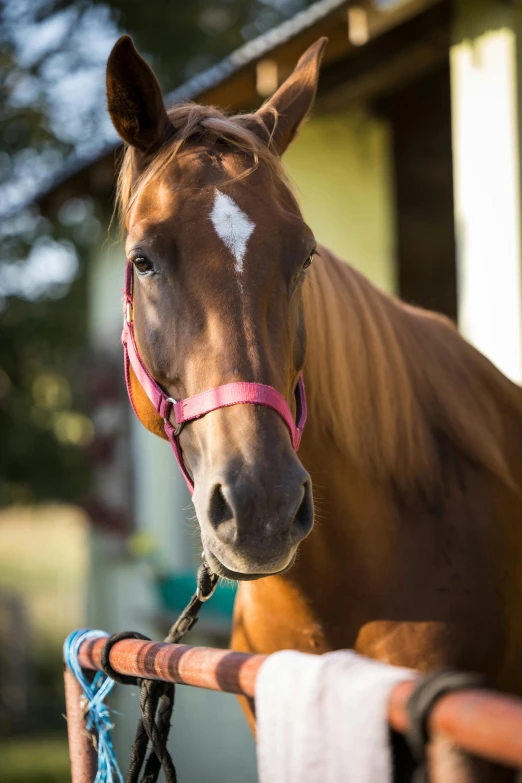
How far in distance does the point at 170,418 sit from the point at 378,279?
4.34 m

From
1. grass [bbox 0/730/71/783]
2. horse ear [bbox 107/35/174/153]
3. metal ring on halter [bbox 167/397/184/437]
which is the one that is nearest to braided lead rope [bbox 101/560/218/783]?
metal ring on halter [bbox 167/397/184/437]

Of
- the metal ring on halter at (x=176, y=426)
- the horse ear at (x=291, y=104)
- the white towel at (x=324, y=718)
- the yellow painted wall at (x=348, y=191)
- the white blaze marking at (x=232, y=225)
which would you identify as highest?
the yellow painted wall at (x=348, y=191)

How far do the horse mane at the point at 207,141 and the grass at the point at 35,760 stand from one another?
22.1ft

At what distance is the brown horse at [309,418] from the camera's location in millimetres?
1512

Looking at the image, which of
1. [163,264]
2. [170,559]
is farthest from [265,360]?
[170,559]

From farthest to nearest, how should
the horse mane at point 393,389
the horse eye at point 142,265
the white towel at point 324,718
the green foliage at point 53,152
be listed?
the green foliage at point 53,152
the horse mane at point 393,389
the horse eye at point 142,265
the white towel at point 324,718

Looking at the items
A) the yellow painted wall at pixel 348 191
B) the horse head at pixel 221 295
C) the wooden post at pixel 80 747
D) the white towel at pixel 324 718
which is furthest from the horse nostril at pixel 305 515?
the yellow painted wall at pixel 348 191

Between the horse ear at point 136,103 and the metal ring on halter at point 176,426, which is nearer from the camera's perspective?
the metal ring on halter at point 176,426

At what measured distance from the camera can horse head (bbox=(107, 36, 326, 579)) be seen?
56.1 inches

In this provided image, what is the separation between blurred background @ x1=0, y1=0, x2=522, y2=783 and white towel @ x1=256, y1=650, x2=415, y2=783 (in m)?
2.79

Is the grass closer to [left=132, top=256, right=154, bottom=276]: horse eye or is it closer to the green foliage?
the green foliage

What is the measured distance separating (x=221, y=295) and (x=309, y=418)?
0.45 meters

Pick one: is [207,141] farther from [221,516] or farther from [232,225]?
[221,516]

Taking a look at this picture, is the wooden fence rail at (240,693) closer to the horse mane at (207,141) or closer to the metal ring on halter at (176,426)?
the metal ring on halter at (176,426)
